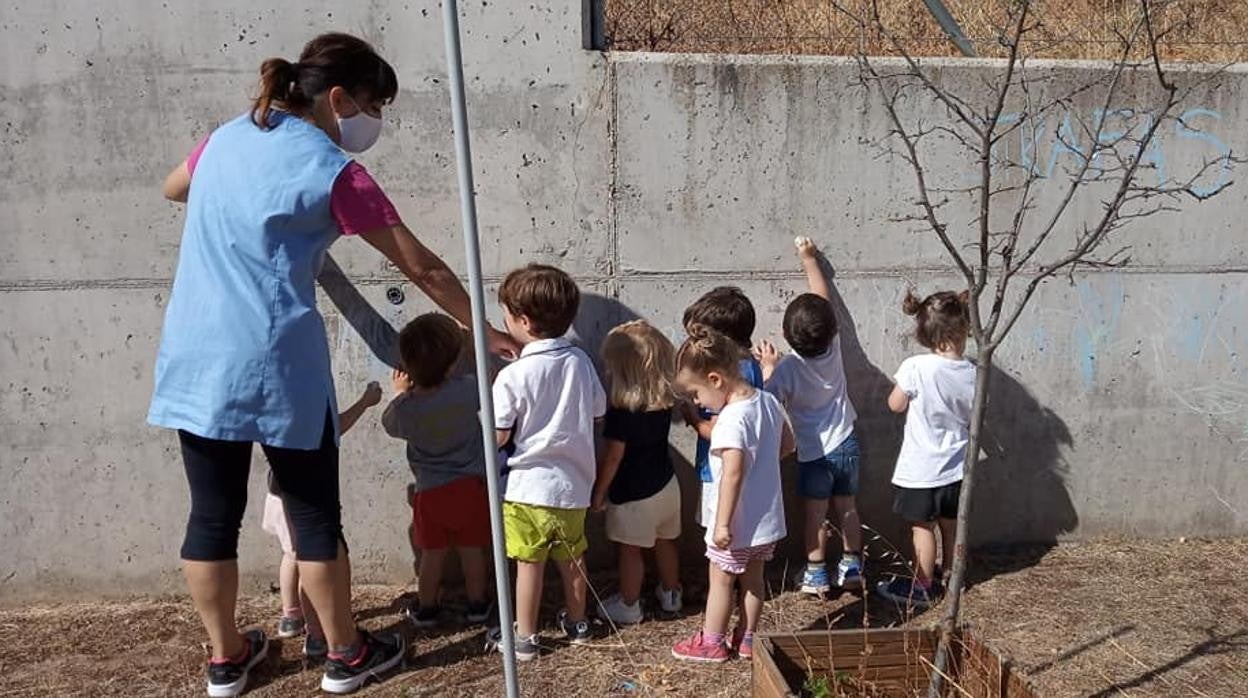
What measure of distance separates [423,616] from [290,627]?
47 cm

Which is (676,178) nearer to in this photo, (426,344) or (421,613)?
(426,344)

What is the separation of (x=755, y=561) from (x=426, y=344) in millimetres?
1383

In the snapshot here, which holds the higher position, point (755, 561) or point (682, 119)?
point (682, 119)

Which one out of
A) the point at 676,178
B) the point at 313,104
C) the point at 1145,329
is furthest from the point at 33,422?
the point at 1145,329

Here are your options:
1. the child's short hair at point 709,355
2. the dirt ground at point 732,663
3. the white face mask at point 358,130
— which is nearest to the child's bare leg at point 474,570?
the dirt ground at point 732,663

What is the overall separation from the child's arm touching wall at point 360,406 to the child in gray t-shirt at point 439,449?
9 centimetres

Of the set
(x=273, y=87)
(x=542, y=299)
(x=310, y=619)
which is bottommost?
(x=310, y=619)

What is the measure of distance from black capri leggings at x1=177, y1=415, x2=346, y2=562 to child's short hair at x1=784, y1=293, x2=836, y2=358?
5.73ft

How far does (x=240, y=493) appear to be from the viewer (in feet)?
11.2

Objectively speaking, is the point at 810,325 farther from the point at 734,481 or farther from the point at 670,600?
the point at 670,600

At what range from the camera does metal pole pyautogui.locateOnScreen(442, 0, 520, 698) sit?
8.59 ft

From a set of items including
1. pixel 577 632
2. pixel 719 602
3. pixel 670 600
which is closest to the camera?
pixel 719 602

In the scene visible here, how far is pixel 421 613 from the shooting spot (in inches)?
162

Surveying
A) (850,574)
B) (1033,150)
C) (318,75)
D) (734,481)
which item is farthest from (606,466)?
(1033,150)
